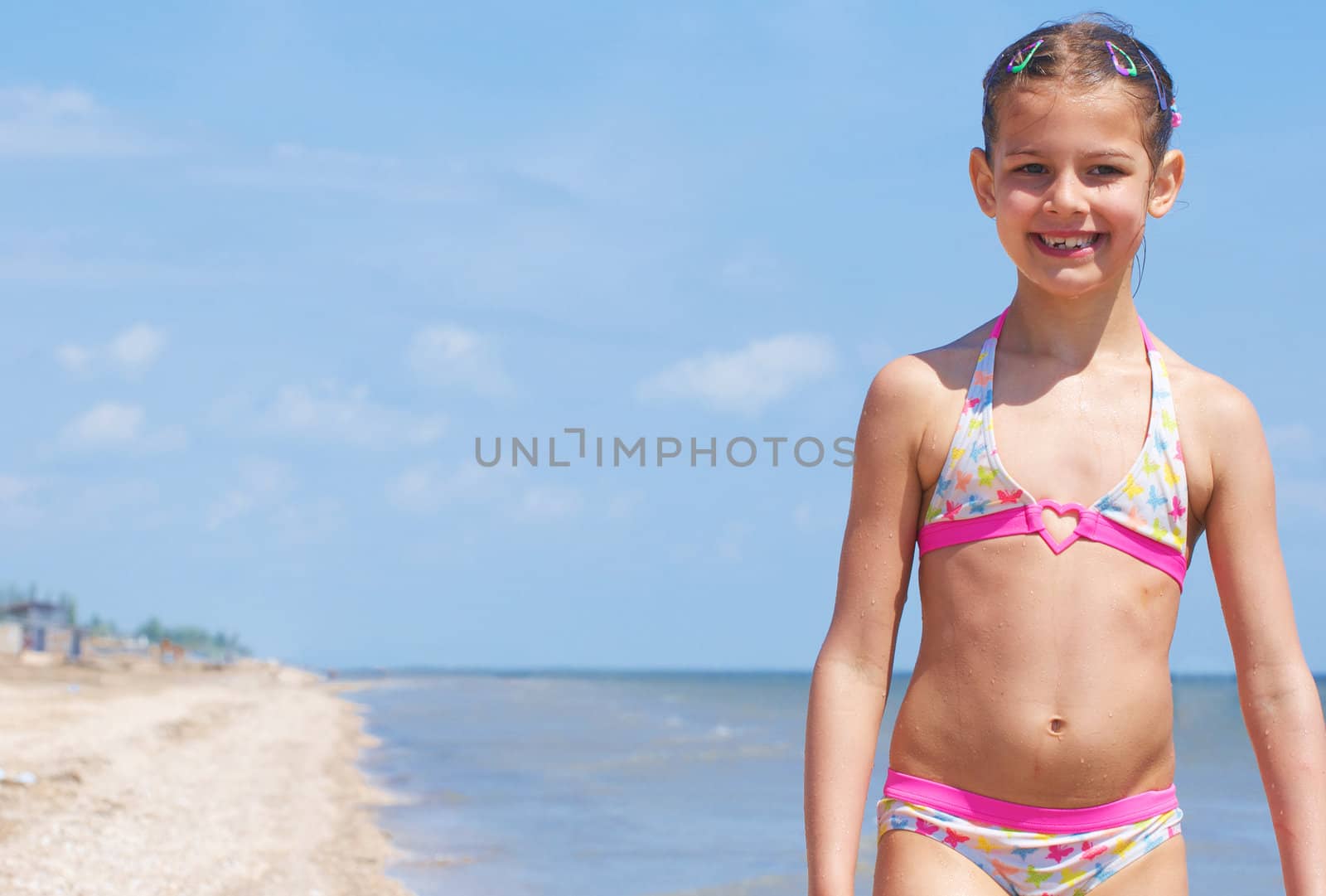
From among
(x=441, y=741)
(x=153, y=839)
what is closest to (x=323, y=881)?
(x=153, y=839)

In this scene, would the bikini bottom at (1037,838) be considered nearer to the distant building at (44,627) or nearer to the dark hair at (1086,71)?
the dark hair at (1086,71)

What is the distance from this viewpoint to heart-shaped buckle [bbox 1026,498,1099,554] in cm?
220

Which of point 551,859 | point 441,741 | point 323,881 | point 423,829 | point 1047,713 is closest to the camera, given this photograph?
point 1047,713

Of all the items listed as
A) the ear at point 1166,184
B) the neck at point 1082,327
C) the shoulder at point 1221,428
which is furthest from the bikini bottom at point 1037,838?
the ear at point 1166,184

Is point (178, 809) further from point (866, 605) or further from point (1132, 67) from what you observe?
point (1132, 67)

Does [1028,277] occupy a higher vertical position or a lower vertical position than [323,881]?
higher

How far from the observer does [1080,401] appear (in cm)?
230

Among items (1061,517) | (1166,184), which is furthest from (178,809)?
(1166,184)

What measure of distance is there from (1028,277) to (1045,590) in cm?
53

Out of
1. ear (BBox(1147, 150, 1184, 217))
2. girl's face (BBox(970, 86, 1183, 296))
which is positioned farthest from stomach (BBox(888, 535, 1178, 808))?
ear (BBox(1147, 150, 1184, 217))

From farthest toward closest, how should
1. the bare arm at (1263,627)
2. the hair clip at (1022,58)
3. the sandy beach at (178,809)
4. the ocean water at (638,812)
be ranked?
the ocean water at (638,812) → the sandy beach at (178,809) → the hair clip at (1022,58) → the bare arm at (1263,627)

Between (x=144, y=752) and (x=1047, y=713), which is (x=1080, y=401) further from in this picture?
(x=144, y=752)

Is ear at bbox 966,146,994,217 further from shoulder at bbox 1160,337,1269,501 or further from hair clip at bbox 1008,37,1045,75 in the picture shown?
shoulder at bbox 1160,337,1269,501

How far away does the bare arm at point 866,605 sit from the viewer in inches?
86.7
